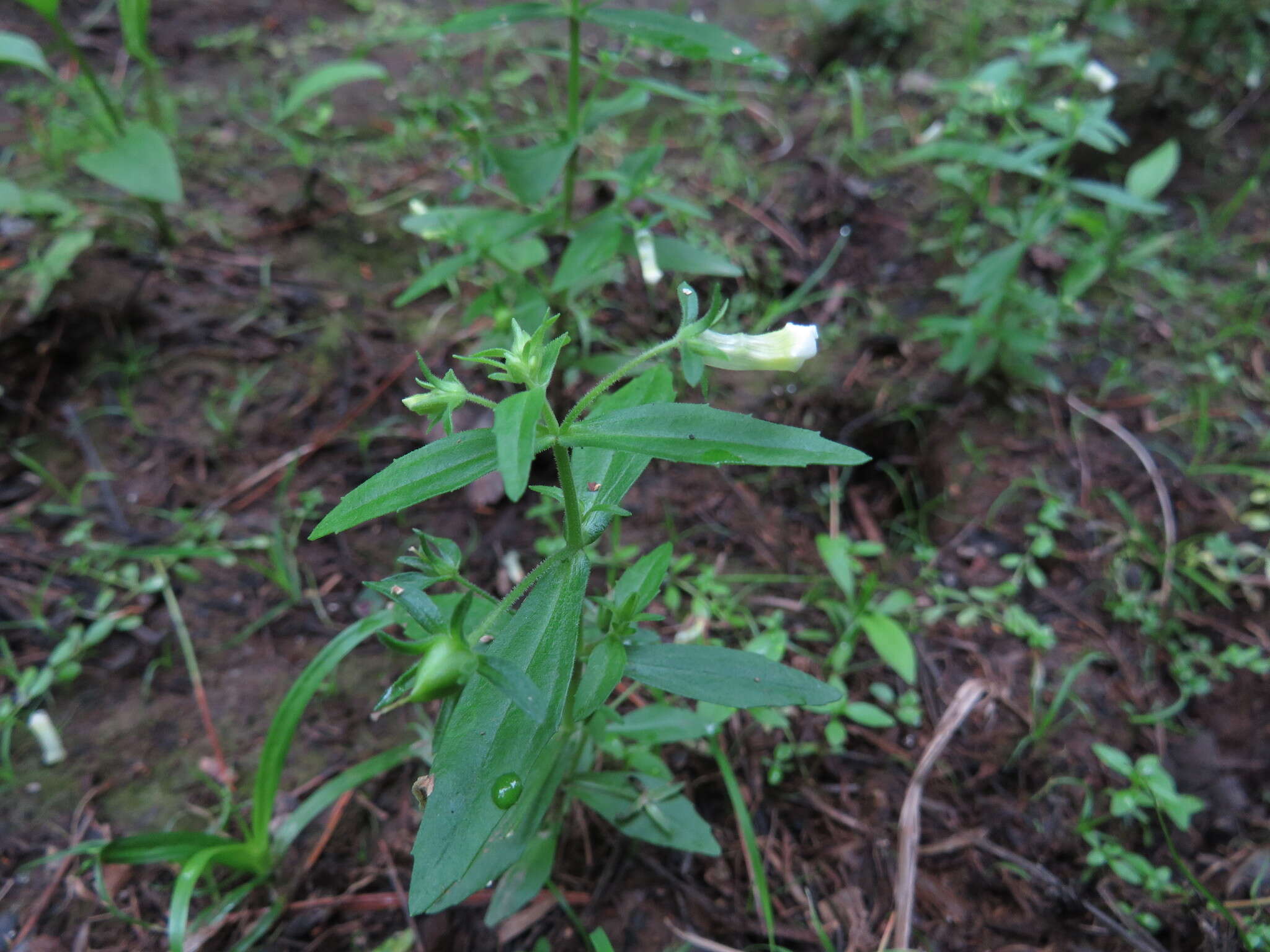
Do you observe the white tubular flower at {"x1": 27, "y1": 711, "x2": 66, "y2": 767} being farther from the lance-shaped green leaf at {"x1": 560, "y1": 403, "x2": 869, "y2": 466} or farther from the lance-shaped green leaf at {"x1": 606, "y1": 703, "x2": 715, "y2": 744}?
the lance-shaped green leaf at {"x1": 560, "y1": 403, "x2": 869, "y2": 466}

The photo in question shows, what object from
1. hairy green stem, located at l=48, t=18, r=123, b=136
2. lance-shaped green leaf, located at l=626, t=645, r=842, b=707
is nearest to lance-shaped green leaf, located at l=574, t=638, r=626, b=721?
lance-shaped green leaf, located at l=626, t=645, r=842, b=707

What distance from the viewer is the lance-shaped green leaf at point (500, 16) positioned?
6.31 feet

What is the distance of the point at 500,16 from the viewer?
194cm

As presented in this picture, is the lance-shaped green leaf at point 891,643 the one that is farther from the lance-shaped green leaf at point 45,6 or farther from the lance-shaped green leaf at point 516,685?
the lance-shaped green leaf at point 45,6

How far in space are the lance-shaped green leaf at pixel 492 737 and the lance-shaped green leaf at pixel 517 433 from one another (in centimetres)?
26

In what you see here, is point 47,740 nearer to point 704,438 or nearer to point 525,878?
point 525,878

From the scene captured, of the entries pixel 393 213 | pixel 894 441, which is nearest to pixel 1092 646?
pixel 894 441

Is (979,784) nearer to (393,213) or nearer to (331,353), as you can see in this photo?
(331,353)

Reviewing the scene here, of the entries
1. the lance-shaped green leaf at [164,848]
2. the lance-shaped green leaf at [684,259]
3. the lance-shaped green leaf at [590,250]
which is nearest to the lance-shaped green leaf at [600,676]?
the lance-shaped green leaf at [164,848]

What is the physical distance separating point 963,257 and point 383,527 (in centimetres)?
234

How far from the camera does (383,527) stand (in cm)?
224

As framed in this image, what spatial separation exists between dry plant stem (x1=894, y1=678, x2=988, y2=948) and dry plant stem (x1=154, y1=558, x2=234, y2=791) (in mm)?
1500

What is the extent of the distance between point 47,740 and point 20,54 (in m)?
2.32

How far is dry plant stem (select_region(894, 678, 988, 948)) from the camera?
1575 millimetres
